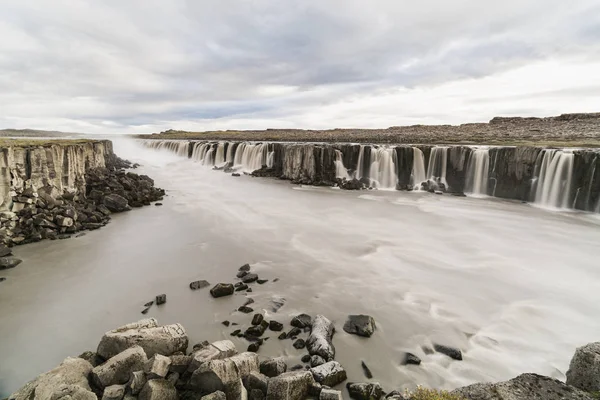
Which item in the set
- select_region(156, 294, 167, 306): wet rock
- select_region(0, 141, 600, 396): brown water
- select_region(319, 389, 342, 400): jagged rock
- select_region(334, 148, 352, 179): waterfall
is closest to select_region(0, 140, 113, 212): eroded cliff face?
select_region(0, 141, 600, 396): brown water

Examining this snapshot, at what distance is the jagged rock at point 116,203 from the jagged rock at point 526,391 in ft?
66.9

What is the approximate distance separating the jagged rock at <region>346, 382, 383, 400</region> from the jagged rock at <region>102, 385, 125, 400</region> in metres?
4.05

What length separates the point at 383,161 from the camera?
1286 inches

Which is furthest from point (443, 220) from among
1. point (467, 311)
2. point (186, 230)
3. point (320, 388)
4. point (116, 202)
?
point (116, 202)

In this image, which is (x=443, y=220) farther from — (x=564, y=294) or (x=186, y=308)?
(x=186, y=308)

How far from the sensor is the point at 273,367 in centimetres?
639

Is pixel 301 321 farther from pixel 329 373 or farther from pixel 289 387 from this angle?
pixel 289 387

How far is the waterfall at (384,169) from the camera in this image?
32000 millimetres

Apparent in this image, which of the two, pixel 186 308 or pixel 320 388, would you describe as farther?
pixel 186 308

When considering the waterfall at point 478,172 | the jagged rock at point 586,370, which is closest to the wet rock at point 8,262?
the jagged rock at point 586,370

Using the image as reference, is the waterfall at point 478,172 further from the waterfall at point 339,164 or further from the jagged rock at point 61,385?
Answer: the jagged rock at point 61,385

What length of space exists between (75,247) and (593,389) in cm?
1681

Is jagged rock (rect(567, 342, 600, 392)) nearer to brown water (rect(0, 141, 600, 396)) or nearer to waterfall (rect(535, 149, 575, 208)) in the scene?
brown water (rect(0, 141, 600, 396))

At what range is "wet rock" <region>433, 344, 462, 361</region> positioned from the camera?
24.0ft
